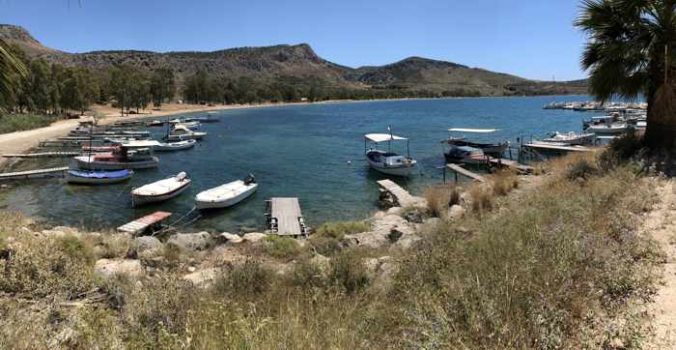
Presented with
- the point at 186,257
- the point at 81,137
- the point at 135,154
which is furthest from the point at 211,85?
the point at 186,257

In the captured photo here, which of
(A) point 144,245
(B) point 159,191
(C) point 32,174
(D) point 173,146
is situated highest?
(D) point 173,146

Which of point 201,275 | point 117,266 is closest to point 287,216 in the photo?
point 117,266

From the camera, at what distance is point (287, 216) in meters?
19.0

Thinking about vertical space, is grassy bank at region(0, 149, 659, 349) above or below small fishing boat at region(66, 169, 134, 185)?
above

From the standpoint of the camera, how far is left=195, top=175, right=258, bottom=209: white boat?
70.9 ft

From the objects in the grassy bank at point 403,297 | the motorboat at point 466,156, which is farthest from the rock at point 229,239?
the motorboat at point 466,156

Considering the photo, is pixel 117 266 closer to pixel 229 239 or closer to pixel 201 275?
pixel 201 275

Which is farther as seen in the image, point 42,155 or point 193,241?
point 42,155

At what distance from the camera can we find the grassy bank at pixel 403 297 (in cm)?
392

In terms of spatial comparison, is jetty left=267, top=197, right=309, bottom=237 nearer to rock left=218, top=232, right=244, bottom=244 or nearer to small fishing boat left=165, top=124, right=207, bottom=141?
rock left=218, top=232, right=244, bottom=244

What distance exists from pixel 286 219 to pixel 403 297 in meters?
13.2

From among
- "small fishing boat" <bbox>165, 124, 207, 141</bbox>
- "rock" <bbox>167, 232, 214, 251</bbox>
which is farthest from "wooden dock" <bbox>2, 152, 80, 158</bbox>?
"rock" <bbox>167, 232, 214, 251</bbox>

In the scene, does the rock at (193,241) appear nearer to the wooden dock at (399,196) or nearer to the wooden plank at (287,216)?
the wooden plank at (287,216)

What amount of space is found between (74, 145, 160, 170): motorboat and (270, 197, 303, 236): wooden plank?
57.9ft
